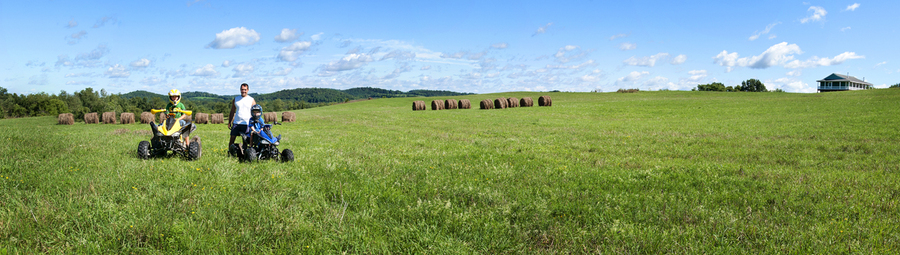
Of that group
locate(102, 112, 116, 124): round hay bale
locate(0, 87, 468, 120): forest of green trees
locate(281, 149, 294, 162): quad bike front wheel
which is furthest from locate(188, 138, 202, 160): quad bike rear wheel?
locate(0, 87, 468, 120): forest of green trees

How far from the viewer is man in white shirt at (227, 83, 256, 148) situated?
11.3 m

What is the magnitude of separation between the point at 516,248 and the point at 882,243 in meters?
4.72

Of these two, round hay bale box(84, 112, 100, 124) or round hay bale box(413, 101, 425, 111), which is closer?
round hay bale box(84, 112, 100, 124)

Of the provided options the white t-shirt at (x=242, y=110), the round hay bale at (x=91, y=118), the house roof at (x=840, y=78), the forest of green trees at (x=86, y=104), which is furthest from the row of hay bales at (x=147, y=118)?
the house roof at (x=840, y=78)

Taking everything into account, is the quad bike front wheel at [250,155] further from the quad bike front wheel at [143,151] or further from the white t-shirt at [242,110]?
the quad bike front wheel at [143,151]

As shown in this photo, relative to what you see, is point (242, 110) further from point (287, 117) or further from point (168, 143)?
point (287, 117)

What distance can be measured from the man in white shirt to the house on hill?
164779 mm

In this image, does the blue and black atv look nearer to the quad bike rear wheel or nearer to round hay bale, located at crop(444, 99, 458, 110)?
the quad bike rear wheel

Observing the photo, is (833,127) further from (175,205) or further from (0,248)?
(0,248)

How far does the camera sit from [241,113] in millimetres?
11391

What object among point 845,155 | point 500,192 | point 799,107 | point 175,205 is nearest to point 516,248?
Result: point 500,192

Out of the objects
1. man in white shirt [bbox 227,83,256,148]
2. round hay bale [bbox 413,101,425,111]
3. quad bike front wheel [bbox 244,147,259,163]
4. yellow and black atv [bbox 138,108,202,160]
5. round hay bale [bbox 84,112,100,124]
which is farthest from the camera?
round hay bale [bbox 413,101,425,111]

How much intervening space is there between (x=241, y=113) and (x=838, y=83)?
170230 millimetres

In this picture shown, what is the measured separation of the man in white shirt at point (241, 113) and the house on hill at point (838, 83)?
16478cm
